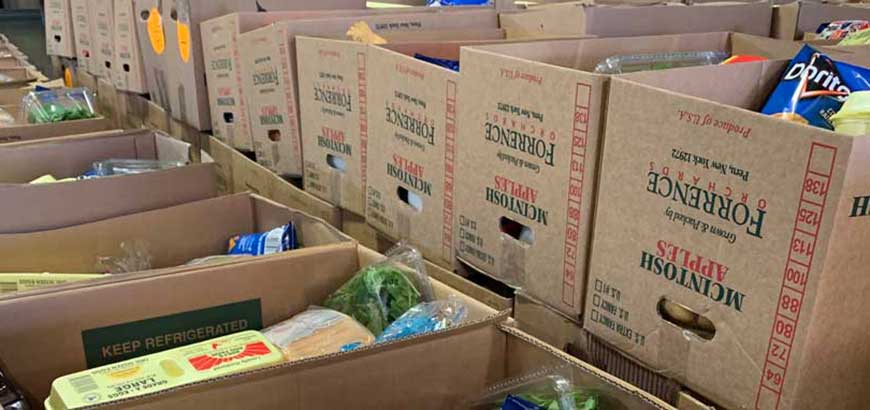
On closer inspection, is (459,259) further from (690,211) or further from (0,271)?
(0,271)

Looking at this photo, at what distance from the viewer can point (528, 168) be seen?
991mm

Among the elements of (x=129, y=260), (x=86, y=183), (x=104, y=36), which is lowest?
(x=129, y=260)

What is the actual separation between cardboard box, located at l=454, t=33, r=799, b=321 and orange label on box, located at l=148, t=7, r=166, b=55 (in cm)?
127

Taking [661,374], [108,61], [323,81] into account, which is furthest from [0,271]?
[108,61]

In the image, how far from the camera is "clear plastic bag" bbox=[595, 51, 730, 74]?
119 cm

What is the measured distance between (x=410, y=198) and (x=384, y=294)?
23 cm

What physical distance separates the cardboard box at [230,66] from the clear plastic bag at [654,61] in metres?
0.75

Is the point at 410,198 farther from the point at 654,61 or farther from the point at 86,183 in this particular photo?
the point at 86,183

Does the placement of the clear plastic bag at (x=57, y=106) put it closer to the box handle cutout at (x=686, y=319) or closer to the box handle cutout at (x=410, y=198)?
the box handle cutout at (x=410, y=198)

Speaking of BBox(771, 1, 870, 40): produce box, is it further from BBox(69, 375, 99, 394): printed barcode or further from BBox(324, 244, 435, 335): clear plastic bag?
BBox(69, 375, 99, 394): printed barcode

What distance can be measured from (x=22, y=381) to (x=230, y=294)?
280mm

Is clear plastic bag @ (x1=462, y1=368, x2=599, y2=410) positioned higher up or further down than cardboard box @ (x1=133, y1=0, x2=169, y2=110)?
further down

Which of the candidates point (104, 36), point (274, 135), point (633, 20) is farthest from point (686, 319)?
point (104, 36)

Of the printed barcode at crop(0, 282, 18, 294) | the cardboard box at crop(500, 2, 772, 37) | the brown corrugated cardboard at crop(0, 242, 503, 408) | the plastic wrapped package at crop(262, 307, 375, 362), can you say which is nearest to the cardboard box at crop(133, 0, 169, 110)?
the cardboard box at crop(500, 2, 772, 37)
